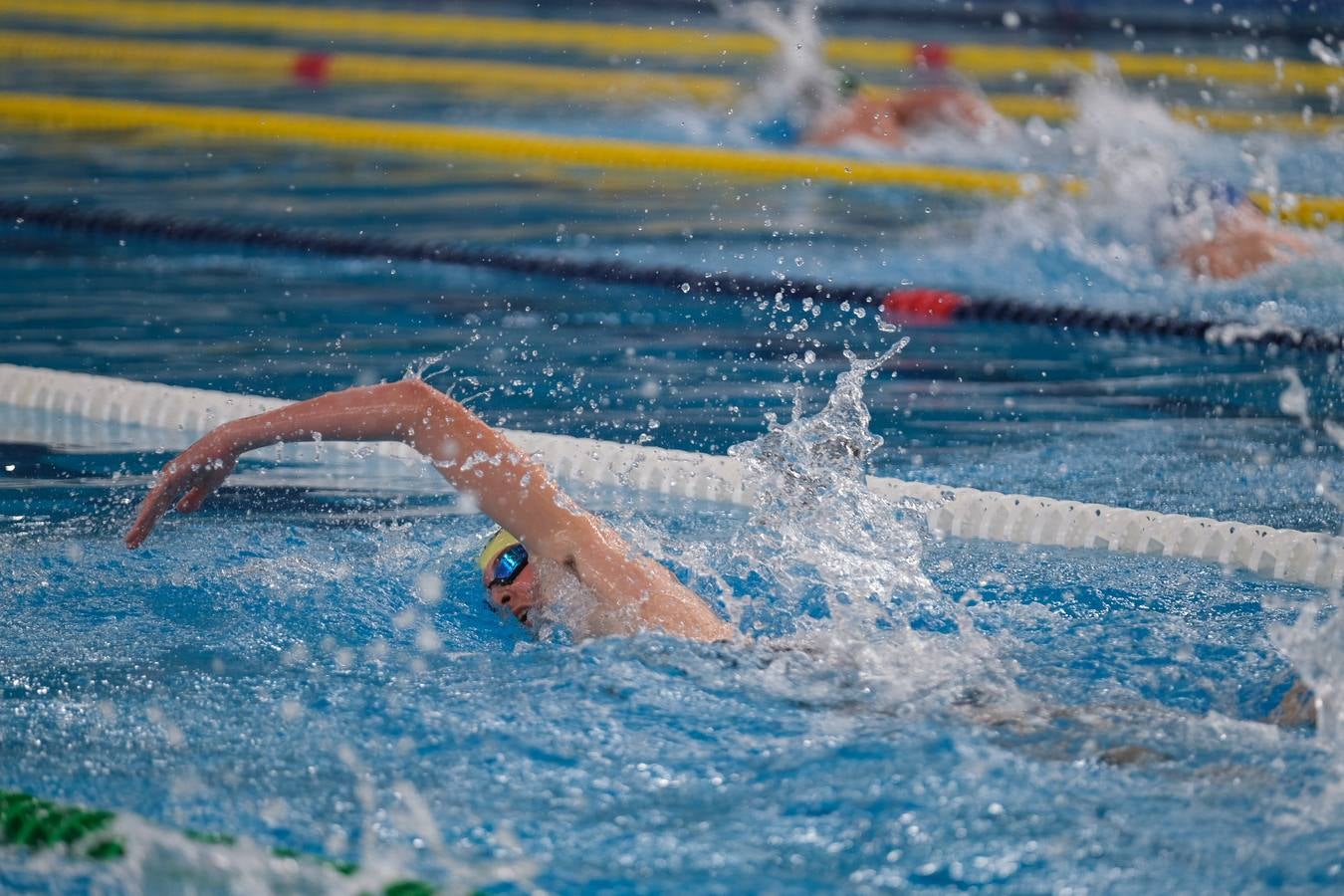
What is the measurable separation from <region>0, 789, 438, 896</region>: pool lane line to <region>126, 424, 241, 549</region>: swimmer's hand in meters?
0.60

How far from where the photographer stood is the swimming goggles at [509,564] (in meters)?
2.70

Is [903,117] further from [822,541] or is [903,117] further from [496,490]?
[496,490]

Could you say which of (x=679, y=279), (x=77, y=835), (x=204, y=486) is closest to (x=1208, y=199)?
(x=679, y=279)

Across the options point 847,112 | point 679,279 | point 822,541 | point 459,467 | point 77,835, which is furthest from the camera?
point 847,112

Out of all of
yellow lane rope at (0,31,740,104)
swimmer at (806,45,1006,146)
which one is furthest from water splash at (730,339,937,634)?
yellow lane rope at (0,31,740,104)

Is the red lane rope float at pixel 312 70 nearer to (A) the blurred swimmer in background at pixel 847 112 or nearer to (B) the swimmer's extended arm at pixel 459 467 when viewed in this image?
(A) the blurred swimmer in background at pixel 847 112

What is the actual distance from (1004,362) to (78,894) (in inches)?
150

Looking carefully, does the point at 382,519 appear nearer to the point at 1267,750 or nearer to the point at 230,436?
the point at 230,436

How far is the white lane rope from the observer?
3.43m

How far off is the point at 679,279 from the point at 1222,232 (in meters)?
1.83

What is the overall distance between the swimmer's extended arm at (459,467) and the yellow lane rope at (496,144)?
5562 millimetres

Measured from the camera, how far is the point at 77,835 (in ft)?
6.86

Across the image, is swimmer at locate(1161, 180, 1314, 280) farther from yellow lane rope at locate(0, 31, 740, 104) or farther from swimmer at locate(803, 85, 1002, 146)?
yellow lane rope at locate(0, 31, 740, 104)

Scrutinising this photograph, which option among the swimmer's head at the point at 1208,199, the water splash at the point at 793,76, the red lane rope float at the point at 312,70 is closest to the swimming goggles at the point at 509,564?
the swimmer's head at the point at 1208,199
